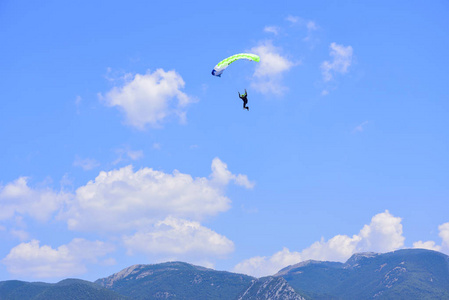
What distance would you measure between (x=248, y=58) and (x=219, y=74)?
6.70 metres

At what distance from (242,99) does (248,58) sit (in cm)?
1051

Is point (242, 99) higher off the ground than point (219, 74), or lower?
lower

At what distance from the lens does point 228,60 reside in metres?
95.9

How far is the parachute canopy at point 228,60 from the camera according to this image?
306 ft

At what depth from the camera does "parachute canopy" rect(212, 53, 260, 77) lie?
93.2 meters

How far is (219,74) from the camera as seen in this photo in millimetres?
93688

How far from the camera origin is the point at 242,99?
3487 inches

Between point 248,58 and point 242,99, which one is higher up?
point 248,58

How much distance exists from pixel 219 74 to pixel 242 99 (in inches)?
345
